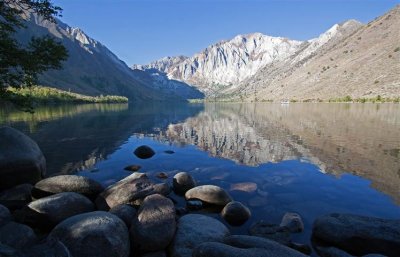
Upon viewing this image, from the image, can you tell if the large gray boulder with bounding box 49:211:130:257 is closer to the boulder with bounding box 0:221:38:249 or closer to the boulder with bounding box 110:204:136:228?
the boulder with bounding box 0:221:38:249

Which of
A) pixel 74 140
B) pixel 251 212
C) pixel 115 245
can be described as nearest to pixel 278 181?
pixel 251 212

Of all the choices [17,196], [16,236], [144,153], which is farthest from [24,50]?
[144,153]

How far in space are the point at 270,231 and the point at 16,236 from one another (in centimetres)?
1143

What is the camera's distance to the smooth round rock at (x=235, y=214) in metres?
15.8

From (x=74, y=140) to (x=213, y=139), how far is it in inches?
914

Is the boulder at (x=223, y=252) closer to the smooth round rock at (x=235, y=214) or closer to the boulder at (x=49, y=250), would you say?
the boulder at (x=49, y=250)

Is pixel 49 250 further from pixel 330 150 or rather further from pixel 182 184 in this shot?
pixel 330 150

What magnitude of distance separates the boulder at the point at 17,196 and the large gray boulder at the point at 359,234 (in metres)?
17.1

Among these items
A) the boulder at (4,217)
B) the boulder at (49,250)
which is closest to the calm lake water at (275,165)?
the boulder at (49,250)

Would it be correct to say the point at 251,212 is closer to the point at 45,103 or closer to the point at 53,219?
the point at 53,219

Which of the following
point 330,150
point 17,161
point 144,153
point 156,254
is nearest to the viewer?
point 156,254

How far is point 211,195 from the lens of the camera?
18016 millimetres

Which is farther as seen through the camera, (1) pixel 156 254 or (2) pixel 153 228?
(2) pixel 153 228

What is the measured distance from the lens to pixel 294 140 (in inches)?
1779
